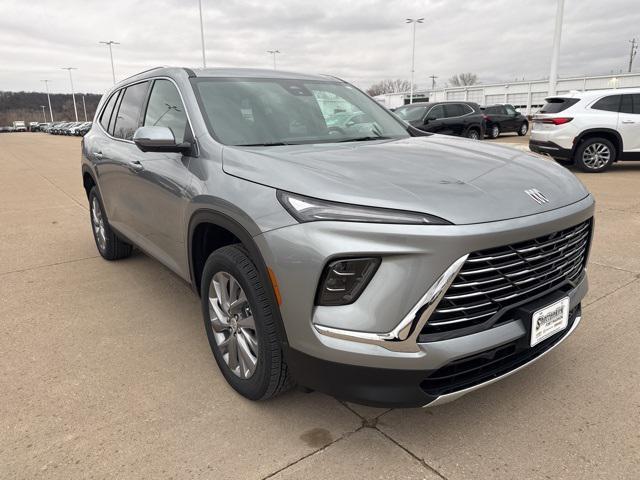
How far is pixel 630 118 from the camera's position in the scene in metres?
10.0

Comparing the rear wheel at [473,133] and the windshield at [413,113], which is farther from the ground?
the windshield at [413,113]

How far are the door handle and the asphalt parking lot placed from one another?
1.07 metres

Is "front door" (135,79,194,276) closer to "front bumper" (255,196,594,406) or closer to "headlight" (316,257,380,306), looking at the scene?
"front bumper" (255,196,594,406)

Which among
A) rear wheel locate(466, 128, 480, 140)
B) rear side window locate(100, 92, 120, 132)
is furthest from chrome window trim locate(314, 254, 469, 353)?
rear wheel locate(466, 128, 480, 140)

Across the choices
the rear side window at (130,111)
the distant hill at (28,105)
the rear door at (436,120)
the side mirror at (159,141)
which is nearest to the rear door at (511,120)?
the rear door at (436,120)

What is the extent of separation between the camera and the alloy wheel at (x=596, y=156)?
10438mm

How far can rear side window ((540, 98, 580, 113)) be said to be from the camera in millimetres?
10461

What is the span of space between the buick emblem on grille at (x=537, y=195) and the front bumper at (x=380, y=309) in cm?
13

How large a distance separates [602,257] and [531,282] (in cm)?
318

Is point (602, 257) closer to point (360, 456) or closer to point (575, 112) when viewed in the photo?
point (360, 456)

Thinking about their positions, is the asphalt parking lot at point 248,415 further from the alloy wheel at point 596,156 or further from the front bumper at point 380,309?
the alloy wheel at point 596,156

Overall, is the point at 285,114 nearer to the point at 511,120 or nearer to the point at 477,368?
the point at 477,368

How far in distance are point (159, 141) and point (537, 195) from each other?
1940 mm

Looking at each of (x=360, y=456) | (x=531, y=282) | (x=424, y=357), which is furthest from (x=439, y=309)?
(x=360, y=456)
